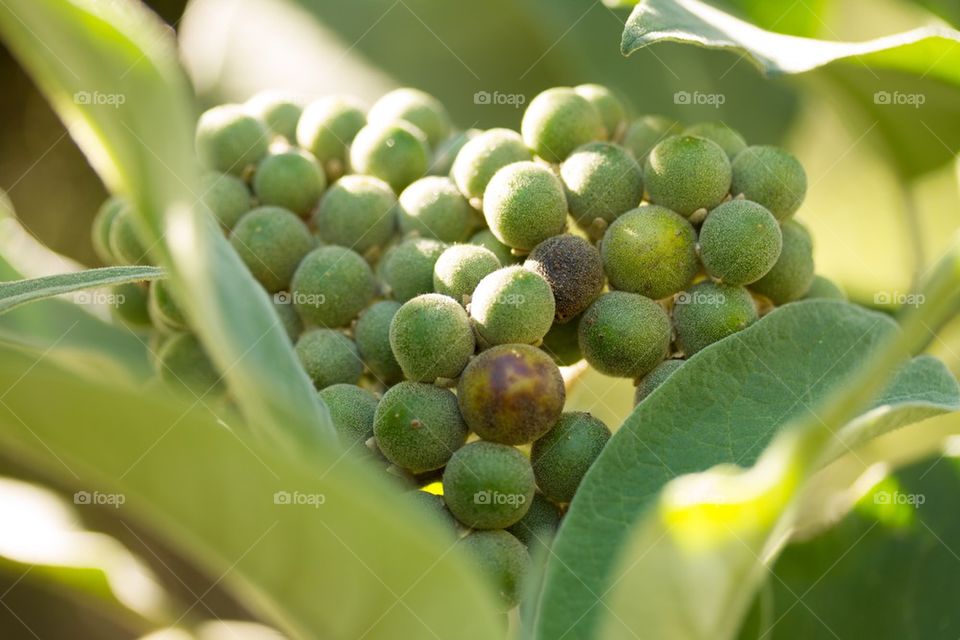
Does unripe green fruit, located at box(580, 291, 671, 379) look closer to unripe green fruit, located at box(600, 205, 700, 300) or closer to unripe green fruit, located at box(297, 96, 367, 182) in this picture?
unripe green fruit, located at box(600, 205, 700, 300)

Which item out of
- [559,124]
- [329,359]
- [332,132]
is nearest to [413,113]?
[332,132]

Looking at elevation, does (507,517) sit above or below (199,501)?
Answer: below

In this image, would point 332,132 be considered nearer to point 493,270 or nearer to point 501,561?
point 493,270

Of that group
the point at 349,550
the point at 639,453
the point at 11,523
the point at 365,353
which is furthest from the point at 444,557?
the point at 11,523

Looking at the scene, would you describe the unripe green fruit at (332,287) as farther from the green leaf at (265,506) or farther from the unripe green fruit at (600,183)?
the green leaf at (265,506)

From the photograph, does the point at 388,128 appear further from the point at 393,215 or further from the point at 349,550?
the point at 349,550

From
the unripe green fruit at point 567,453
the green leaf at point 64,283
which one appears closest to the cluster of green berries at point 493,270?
the unripe green fruit at point 567,453

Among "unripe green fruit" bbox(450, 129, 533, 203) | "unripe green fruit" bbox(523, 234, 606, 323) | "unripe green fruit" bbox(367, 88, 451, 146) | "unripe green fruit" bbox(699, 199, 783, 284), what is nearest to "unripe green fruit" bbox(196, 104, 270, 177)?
"unripe green fruit" bbox(367, 88, 451, 146)

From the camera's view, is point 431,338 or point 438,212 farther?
point 438,212
